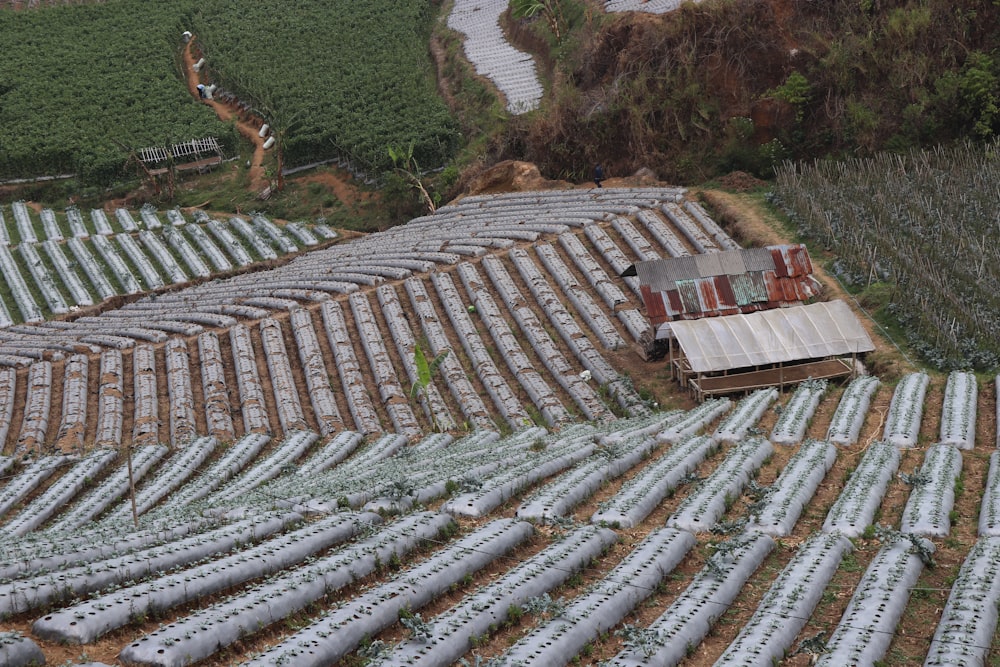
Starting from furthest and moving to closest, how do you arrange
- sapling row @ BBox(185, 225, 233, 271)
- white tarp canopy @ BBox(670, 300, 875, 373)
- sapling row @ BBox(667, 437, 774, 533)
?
1. sapling row @ BBox(185, 225, 233, 271)
2. white tarp canopy @ BBox(670, 300, 875, 373)
3. sapling row @ BBox(667, 437, 774, 533)

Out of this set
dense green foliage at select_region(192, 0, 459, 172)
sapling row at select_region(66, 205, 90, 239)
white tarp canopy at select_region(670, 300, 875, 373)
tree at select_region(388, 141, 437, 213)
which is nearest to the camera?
white tarp canopy at select_region(670, 300, 875, 373)

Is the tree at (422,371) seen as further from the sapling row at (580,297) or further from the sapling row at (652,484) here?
the sapling row at (652,484)

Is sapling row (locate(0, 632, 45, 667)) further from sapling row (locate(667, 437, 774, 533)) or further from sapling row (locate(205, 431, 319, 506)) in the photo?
sapling row (locate(667, 437, 774, 533))

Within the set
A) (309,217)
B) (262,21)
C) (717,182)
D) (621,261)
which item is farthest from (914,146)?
(262,21)

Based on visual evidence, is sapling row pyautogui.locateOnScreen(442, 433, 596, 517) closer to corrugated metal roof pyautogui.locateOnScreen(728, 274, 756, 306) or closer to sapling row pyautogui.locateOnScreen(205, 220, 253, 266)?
corrugated metal roof pyautogui.locateOnScreen(728, 274, 756, 306)

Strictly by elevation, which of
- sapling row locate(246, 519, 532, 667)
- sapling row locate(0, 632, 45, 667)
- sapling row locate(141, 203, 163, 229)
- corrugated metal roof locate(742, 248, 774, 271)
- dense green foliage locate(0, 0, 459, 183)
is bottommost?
corrugated metal roof locate(742, 248, 774, 271)

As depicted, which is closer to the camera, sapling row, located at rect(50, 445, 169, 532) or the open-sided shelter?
sapling row, located at rect(50, 445, 169, 532)

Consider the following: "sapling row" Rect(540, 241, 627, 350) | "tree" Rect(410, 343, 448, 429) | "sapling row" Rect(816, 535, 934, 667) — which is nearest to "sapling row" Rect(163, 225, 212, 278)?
"sapling row" Rect(540, 241, 627, 350)

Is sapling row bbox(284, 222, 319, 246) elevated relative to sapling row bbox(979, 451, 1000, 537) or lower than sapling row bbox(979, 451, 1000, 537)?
lower
